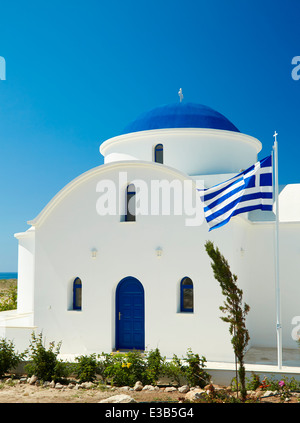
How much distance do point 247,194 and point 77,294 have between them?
258 inches

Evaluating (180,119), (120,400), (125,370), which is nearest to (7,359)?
(125,370)

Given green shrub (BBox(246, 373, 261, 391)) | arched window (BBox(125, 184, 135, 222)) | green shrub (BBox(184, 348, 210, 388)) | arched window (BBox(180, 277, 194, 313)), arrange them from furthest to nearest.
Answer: arched window (BBox(125, 184, 135, 222))
arched window (BBox(180, 277, 194, 313))
green shrub (BBox(184, 348, 210, 388))
green shrub (BBox(246, 373, 261, 391))

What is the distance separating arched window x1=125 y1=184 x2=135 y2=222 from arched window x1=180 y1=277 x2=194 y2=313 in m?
2.56

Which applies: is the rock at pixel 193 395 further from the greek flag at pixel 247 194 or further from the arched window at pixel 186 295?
the greek flag at pixel 247 194

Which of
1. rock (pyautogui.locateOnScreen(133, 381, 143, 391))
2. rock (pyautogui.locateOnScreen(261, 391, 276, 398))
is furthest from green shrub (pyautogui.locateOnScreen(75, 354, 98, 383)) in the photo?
rock (pyautogui.locateOnScreen(261, 391, 276, 398))

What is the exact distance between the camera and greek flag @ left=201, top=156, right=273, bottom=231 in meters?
11.2

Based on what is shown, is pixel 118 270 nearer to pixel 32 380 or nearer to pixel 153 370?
pixel 153 370

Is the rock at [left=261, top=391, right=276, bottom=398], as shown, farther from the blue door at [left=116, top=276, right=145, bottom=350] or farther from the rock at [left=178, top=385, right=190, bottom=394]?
the blue door at [left=116, top=276, right=145, bottom=350]

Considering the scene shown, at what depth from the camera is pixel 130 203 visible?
45.6 feet

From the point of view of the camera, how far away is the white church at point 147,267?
1282cm

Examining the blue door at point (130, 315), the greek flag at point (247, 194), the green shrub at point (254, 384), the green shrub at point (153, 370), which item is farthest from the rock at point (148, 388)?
the greek flag at point (247, 194)

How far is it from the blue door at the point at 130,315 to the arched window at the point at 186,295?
1248mm

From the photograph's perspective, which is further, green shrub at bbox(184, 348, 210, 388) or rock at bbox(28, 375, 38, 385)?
rock at bbox(28, 375, 38, 385)
